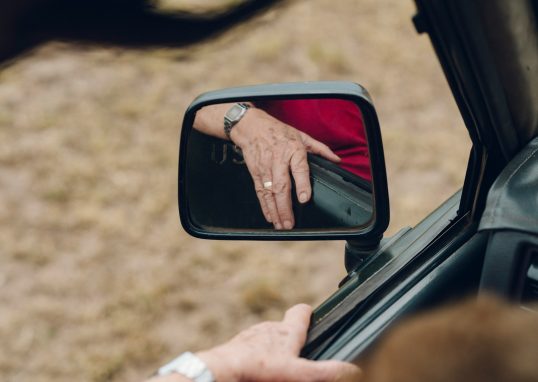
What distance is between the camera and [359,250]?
1.98 metres

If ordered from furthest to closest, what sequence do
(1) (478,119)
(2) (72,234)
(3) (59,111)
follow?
(3) (59,111)
(2) (72,234)
(1) (478,119)

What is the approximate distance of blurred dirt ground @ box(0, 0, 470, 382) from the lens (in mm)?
3842

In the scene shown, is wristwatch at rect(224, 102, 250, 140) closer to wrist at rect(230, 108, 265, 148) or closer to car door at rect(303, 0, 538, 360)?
wrist at rect(230, 108, 265, 148)

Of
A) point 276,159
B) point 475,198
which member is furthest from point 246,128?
point 475,198

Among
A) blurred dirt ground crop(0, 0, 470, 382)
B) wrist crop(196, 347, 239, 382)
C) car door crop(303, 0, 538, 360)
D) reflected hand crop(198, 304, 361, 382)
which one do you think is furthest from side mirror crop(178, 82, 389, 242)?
blurred dirt ground crop(0, 0, 470, 382)

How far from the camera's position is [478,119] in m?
1.47

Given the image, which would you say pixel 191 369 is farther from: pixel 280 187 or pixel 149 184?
pixel 149 184

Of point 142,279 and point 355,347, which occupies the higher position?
Answer: point 355,347

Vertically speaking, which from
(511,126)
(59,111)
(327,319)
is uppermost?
(511,126)

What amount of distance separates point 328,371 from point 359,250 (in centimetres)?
59

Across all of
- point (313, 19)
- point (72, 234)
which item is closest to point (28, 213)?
point (72, 234)

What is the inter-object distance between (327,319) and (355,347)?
0.13 m

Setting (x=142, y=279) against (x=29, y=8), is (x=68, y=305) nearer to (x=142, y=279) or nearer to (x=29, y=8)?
(x=142, y=279)

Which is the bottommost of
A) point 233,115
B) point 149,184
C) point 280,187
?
point 149,184
